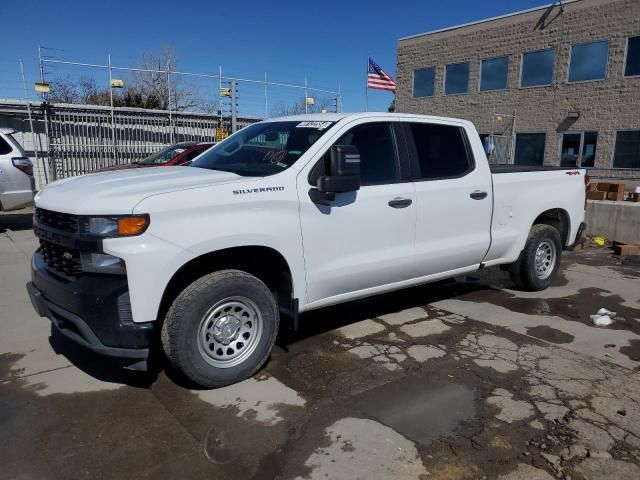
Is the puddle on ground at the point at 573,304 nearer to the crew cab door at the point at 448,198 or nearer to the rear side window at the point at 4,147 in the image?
the crew cab door at the point at 448,198

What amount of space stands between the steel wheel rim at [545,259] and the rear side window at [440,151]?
6.02ft

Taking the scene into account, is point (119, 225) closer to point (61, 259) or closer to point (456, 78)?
point (61, 259)

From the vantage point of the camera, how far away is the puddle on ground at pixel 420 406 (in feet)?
10.4

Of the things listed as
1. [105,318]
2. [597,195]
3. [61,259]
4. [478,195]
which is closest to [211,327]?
[105,318]

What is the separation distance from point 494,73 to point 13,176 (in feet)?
66.4

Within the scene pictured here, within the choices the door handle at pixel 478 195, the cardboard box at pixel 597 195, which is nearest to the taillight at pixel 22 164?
the door handle at pixel 478 195

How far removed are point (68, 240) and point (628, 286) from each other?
670cm

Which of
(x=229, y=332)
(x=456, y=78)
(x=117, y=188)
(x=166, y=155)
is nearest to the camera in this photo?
(x=117, y=188)

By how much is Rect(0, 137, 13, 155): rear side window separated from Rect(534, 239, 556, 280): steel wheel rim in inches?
376

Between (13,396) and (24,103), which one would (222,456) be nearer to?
(13,396)

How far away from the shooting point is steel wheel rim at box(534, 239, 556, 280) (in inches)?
244

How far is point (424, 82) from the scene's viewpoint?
2617 centimetres

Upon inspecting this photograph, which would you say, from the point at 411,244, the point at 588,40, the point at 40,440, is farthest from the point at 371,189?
the point at 588,40

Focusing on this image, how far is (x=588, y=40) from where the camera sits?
65.2 feet
